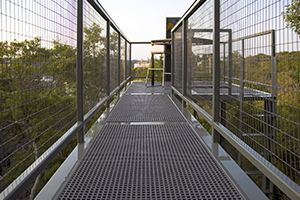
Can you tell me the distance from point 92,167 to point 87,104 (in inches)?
33.0

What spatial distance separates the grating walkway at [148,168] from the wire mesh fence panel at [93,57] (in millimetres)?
355

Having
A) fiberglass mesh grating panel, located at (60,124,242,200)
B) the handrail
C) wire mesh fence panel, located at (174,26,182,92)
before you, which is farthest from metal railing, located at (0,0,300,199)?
wire mesh fence panel, located at (174,26,182,92)

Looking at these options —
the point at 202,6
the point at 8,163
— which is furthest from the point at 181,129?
the point at 8,163

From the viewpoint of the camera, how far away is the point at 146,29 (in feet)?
54.2

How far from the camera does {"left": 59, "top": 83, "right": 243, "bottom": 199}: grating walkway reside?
1.37m

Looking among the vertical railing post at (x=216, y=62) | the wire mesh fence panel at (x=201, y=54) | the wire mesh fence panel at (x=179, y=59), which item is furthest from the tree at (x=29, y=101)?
the wire mesh fence panel at (x=179, y=59)

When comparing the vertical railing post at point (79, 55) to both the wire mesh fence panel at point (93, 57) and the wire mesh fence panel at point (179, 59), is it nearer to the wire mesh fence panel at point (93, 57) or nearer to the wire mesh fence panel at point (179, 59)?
the wire mesh fence panel at point (93, 57)

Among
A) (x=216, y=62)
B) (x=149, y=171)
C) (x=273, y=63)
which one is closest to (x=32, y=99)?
(x=149, y=171)

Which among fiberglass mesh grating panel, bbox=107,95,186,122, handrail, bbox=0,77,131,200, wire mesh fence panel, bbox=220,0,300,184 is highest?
wire mesh fence panel, bbox=220,0,300,184

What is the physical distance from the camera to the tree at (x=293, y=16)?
110cm

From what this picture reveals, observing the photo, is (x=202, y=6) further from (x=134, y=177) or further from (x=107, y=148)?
(x=134, y=177)

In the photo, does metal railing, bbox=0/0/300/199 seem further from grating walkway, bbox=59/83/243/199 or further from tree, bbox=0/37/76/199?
grating walkway, bbox=59/83/243/199

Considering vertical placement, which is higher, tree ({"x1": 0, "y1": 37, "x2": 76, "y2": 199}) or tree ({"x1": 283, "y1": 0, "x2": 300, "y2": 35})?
tree ({"x1": 283, "y1": 0, "x2": 300, "y2": 35})

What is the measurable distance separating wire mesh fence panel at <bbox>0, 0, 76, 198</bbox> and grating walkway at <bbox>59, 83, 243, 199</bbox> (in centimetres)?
28
